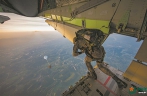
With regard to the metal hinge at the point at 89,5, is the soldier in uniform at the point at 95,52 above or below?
below

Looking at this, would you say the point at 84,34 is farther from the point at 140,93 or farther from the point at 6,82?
the point at 6,82

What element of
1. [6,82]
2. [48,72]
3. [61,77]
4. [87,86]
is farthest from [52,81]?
[87,86]

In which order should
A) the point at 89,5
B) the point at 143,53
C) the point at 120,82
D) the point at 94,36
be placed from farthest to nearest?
the point at 120,82 < the point at 89,5 < the point at 94,36 < the point at 143,53

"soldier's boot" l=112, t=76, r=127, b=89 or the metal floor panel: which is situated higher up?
the metal floor panel

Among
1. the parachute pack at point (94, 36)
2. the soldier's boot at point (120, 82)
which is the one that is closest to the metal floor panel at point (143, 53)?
the parachute pack at point (94, 36)

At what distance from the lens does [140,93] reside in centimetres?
314

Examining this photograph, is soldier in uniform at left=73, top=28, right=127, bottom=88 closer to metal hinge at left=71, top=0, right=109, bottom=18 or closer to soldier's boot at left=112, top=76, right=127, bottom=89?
soldier's boot at left=112, top=76, right=127, bottom=89

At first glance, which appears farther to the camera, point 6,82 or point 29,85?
point 6,82

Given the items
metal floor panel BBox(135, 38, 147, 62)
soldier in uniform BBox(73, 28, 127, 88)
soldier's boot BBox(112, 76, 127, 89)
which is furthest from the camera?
soldier's boot BBox(112, 76, 127, 89)

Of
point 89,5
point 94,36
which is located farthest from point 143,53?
point 89,5

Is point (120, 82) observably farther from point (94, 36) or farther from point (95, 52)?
point (94, 36)

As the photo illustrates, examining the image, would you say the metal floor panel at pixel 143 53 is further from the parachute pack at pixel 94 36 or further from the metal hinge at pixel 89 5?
the metal hinge at pixel 89 5

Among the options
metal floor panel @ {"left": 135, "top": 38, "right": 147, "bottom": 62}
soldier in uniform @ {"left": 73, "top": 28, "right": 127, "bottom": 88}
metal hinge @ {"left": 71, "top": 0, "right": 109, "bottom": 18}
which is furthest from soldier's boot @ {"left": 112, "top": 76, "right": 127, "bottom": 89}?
metal hinge @ {"left": 71, "top": 0, "right": 109, "bottom": 18}

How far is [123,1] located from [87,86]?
13.7 ft
